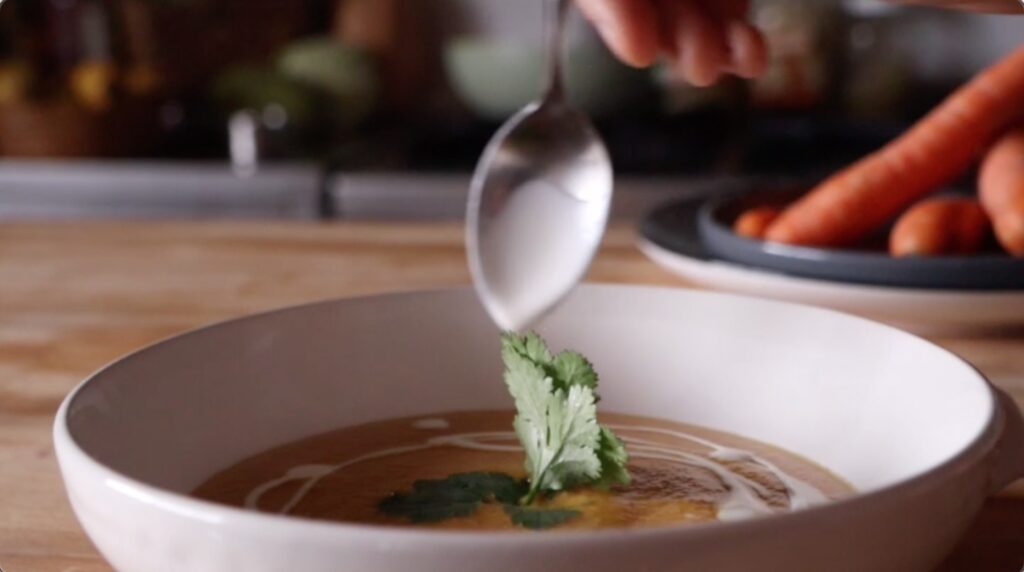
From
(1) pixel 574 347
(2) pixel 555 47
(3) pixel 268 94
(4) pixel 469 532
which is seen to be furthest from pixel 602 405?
(3) pixel 268 94

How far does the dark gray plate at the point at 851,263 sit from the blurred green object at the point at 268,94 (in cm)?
153

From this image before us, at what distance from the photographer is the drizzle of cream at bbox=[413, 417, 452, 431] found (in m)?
0.78

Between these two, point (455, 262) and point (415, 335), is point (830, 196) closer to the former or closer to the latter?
point (455, 262)

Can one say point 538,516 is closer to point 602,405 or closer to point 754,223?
point 602,405

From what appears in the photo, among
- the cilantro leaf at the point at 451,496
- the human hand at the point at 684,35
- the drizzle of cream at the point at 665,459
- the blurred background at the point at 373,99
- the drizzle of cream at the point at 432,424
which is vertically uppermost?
the human hand at the point at 684,35

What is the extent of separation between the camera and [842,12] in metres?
2.68

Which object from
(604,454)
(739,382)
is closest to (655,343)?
(739,382)

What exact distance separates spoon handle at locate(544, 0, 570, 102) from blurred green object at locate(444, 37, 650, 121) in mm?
1516

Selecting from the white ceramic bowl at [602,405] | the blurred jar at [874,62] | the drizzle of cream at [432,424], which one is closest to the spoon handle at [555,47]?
the white ceramic bowl at [602,405]

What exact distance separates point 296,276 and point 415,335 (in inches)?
17.9

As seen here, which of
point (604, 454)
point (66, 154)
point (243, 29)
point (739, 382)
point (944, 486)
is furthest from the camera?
point (243, 29)

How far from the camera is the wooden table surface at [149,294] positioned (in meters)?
0.66

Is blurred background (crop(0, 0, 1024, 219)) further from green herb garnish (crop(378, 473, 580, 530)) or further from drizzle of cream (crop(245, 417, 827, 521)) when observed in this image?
green herb garnish (crop(378, 473, 580, 530))

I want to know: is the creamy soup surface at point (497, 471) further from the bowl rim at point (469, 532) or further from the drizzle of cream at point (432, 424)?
the bowl rim at point (469, 532)
